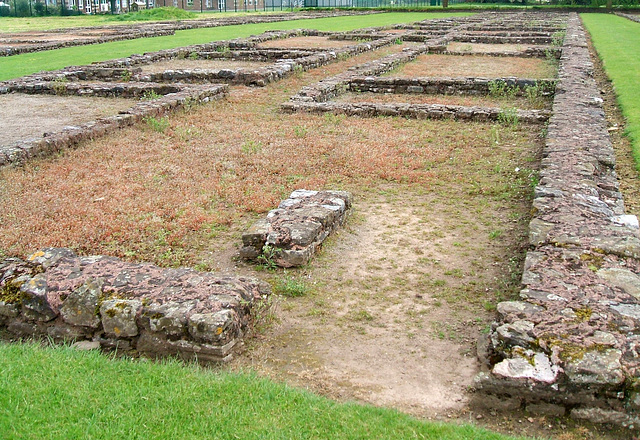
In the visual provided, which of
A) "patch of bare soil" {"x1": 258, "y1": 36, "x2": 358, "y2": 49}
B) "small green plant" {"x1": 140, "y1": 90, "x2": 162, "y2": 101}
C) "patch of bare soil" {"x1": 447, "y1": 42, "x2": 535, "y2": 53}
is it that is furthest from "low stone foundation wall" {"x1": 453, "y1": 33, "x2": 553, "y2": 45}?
"small green plant" {"x1": 140, "y1": 90, "x2": 162, "y2": 101}

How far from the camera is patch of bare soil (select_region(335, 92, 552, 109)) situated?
1205 centimetres

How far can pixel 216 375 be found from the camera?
3.44 meters

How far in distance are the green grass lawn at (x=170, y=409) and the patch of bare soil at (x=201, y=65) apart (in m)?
15.0

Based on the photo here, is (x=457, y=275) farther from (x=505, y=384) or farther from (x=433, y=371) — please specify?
(x=505, y=384)

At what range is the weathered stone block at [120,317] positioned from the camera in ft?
12.4

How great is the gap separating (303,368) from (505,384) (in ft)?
4.00

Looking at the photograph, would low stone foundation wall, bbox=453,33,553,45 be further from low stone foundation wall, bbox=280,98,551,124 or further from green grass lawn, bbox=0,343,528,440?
green grass lawn, bbox=0,343,528,440

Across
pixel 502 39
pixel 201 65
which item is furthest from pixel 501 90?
pixel 502 39

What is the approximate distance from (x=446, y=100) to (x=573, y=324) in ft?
31.8

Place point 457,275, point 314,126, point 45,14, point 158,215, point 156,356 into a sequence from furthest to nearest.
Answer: point 45,14 → point 314,126 → point 158,215 → point 457,275 → point 156,356

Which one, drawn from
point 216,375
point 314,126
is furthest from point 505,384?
point 314,126

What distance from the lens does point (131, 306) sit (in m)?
3.81

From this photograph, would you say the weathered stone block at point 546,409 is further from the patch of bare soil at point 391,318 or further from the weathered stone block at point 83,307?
the weathered stone block at point 83,307

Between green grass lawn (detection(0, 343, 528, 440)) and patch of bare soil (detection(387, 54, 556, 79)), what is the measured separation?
12.7m
